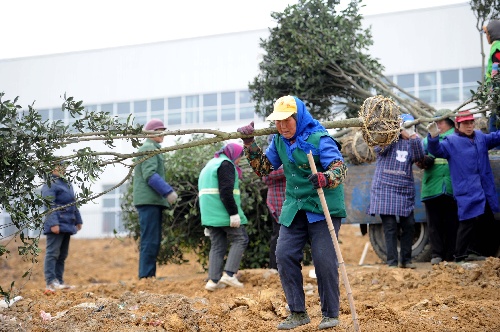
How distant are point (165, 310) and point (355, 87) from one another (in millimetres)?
6025

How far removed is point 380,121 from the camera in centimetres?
687

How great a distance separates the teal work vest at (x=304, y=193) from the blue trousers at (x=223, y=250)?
10.0 ft

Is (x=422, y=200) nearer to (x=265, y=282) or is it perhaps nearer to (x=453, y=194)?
(x=453, y=194)

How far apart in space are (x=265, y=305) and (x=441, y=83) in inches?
820

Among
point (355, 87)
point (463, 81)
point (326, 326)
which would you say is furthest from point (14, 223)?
point (463, 81)

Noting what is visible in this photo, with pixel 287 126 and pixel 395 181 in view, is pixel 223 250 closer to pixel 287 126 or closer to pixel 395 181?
pixel 395 181

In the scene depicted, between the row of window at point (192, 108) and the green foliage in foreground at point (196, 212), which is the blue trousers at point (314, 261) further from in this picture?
the row of window at point (192, 108)

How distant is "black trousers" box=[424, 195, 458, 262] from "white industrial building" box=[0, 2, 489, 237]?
15.8m

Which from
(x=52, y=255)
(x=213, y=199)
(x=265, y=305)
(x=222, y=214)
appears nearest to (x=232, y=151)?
(x=213, y=199)

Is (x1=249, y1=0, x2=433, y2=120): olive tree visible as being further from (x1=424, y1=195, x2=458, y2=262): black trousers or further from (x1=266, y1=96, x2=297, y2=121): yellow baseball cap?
(x1=266, y1=96, x2=297, y2=121): yellow baseball cap

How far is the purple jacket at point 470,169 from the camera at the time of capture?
29.0 ft

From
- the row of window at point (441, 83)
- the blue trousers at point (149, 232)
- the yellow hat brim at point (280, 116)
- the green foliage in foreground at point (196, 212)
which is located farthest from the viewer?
the row of window at point (441, 83)

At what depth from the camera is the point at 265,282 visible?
9.22 metres

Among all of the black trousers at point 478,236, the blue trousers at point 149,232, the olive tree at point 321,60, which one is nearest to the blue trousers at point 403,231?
the black trousers at point 478,236
